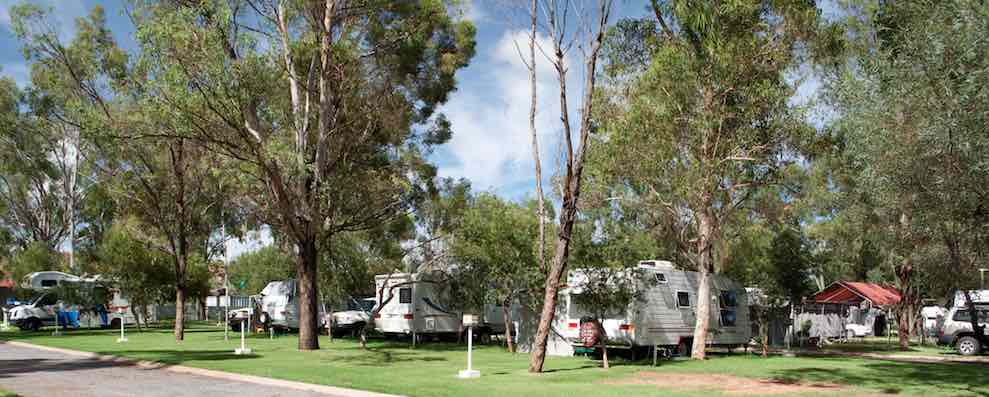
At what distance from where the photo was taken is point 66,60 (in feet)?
78.7

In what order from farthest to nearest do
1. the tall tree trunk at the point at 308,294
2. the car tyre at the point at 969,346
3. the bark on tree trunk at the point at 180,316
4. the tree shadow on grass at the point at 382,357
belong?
the bark on tree trunk at the point at 180,316 < the car tyre at the point at 969,346 < the tall tree trunk at the point at 308,294 < the tree shadow on grass at the point at 382,357

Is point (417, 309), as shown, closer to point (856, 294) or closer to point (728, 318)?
point (728, 318)

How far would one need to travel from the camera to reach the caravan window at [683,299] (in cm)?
2066

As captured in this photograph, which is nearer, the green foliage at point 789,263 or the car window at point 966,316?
the car window at point 966,316

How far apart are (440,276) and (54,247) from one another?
33.8m

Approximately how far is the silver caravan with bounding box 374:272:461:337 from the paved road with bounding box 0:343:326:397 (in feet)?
32.5

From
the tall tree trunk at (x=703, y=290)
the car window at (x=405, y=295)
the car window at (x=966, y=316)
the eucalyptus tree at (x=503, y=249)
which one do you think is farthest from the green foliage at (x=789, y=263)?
the car window at (x=405, y=295)

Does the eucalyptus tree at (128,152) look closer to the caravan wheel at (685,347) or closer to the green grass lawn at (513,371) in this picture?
the green grass lawn at (513,371)

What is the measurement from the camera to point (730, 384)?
13812 millimetres

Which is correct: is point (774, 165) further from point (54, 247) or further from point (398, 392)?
point (54, 247)

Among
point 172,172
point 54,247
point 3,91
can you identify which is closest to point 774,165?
point 172,172

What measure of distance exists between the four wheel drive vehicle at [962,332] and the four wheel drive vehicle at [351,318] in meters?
18.9

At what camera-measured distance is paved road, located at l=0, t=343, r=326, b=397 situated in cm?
1178

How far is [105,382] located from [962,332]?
23.8m
